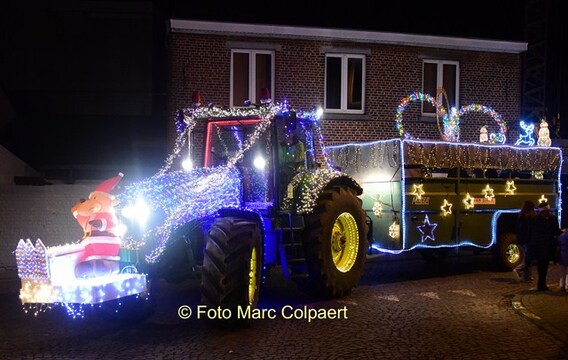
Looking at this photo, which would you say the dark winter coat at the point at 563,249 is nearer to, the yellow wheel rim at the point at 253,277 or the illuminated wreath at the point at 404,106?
the yellow wheel rim at the point at 253,277

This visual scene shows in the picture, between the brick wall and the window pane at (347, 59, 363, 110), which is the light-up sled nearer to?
the brick wall

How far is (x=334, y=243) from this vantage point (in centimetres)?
1020

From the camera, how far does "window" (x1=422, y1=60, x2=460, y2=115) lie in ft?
59.1

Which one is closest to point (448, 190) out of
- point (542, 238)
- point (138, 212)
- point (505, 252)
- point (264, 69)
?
point (542, 238)

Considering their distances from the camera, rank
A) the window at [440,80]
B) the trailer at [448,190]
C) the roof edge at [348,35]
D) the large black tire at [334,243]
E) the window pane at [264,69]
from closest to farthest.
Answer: the large black tire at [334,243] < the trailer at [448,190] < the roof edge at [348,35] < the window pane at [264,69] < the window at [440,80]

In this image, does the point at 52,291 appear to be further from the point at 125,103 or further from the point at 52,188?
the point at 125,103

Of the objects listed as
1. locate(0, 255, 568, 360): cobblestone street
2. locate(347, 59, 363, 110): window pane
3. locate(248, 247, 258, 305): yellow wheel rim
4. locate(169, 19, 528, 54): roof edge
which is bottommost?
locate(0, 255, 568, 360): cobblestone street

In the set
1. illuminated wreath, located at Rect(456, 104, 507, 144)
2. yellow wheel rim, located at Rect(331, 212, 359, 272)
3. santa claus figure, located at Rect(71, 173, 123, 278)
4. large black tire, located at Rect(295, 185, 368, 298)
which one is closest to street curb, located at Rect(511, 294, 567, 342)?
large black tire, located at Rect(295, 185, 368, 298)

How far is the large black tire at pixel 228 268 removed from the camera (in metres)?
7.47

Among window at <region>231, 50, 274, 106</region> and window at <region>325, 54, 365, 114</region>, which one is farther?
window at <region>325, 54, 365, 114</region>

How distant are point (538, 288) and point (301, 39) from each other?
931 cm

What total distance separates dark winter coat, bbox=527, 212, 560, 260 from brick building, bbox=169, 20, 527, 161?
7149 millimetres

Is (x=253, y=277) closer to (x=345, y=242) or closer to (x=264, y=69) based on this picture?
(x=345, y=242)

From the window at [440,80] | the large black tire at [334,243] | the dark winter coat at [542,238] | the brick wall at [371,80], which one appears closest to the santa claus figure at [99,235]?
the large black tire at [334,243]
